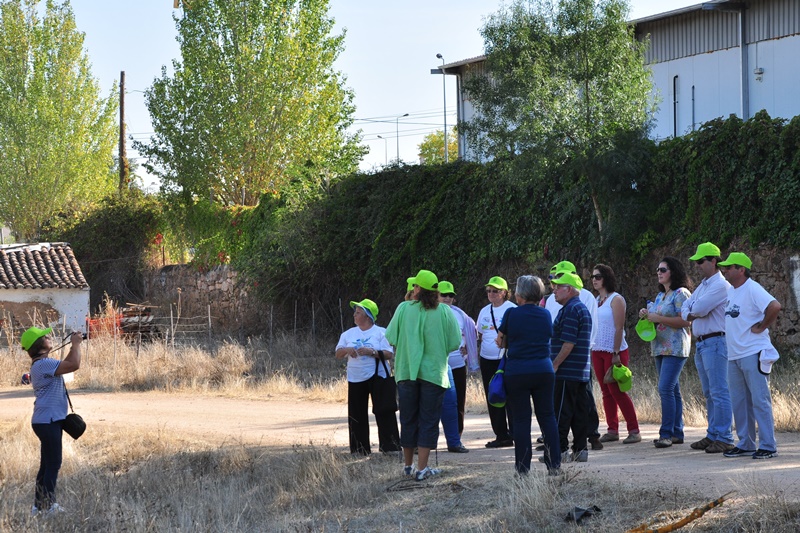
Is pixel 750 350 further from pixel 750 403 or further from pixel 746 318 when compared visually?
pixel 750 403

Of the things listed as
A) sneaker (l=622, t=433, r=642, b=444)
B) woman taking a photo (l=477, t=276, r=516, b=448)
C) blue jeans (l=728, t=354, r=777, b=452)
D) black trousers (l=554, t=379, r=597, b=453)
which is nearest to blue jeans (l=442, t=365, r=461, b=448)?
woman taking a photo (l=477, t=276, r=516, b=448)

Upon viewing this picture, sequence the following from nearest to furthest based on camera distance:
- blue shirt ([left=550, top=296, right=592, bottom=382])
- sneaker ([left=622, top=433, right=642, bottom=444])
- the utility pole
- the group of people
→ the group of people < blue shirt ([left=550, top=296, right=592, bottom=382]) < sneaker ([left=622, top=433, right=642, bottom=444]) < the utility pole

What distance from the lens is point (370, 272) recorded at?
26.5 metres

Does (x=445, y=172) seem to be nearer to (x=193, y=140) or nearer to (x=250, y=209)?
(x=250, y=209)

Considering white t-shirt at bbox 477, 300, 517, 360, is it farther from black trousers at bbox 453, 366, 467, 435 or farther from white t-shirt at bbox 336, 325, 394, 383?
white t-shirt at bbox 336, 325, 394, 383

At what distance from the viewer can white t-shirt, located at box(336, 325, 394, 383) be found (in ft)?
33.1

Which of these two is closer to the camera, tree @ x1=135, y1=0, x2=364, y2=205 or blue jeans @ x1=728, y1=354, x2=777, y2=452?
blue jeans @ x1=728, y1=354, x2=777, y2=452

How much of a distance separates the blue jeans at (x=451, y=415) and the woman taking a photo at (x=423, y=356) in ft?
4.19

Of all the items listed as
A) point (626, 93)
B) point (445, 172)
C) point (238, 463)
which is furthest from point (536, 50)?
point (238, 463)

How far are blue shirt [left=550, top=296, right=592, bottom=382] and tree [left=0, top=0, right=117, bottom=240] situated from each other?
37834 mm

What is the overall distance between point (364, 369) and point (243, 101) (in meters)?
27.1

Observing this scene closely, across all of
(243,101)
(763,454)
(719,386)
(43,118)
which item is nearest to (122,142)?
(43,118)

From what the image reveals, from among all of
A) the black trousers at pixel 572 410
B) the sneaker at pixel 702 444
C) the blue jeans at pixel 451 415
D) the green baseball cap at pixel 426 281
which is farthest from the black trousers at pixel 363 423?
the sneaker at pixel 702 444

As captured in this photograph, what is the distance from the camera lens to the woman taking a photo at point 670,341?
9.79 m
